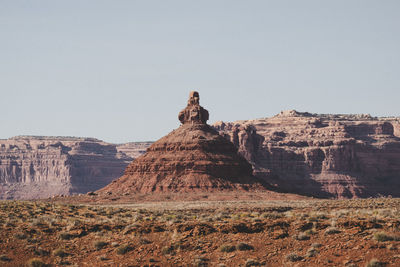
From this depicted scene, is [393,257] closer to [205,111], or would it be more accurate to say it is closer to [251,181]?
[251,181]

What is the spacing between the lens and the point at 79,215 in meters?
50.8

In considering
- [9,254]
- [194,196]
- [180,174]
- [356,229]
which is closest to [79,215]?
[9,254]

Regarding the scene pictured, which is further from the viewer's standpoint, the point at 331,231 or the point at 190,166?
the point at 190,166

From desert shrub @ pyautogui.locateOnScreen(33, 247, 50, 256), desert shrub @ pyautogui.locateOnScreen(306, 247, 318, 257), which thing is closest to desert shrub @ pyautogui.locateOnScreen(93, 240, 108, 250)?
desert shrub @ pyautogui.locateOnScreen(33, 247, 50, 256)

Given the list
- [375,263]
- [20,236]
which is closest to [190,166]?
[20,236]

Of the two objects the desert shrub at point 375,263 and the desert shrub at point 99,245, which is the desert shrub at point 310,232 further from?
the desert shrub at point 99,245

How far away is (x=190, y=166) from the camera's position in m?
136

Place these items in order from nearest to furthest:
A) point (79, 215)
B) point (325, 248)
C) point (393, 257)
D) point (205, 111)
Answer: point (393, 257) < point (325, 248) < point (79, 215) < point (205, 111)

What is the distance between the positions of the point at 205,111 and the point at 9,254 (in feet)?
Result: 382

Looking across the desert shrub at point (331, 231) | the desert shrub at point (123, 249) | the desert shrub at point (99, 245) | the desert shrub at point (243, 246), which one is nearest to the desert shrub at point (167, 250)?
the desert shrub at point (123, 249)

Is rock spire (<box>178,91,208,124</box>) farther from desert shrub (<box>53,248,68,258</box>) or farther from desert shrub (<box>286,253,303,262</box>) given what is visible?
desert shrub (<box>286,253,303,262</box>)

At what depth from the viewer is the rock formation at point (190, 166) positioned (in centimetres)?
13112

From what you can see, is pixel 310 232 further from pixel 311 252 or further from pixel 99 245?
pixel 99 245

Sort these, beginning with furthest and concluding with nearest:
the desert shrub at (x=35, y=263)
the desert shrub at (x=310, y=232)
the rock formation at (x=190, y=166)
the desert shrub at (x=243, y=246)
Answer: the rock formation at (x=190, y=166)
the desert shrub at (x=310, y=232)
the desert shrub at (x=35, y=263)
the desert shrub at (x=243, y=246)
